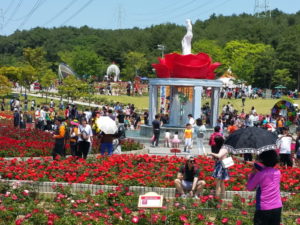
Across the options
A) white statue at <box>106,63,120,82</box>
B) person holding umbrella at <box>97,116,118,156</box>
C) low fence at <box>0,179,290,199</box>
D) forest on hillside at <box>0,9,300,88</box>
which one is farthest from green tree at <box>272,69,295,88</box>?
low fence at <box>0,179,290,199</box>

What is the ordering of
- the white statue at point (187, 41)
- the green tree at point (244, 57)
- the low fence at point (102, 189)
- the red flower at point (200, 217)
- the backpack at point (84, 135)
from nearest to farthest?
1. the red flower at point (200, 217)
2. the low fence at point (102, 189)
3. the backpack at point (84, 135)
4. the white statue at point (187, 41)
5. the green tree at point (244, 57)

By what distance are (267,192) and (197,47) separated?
65.9 meters

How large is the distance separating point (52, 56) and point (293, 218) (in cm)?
9716

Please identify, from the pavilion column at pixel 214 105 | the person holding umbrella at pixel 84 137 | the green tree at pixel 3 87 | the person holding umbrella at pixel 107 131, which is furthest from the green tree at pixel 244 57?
the person holding umbrella at pixel 84 137

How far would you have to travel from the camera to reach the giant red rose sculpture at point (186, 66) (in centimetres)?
2450

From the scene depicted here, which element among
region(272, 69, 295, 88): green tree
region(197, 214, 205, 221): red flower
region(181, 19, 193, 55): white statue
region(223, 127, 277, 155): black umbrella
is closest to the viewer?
region(223, 127, 277, 155): black umbrella

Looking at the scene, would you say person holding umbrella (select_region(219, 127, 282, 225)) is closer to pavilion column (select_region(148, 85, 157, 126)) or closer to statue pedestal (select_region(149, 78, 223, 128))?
statue pedestal (select_region(149, 78, 223, 128))

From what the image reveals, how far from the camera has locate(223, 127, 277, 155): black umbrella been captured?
25.5 feet

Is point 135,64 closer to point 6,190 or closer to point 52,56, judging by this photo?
point 52,56

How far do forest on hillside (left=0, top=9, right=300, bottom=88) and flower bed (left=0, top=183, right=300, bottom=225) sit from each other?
48055 mm

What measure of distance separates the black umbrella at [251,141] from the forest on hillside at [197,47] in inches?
1960

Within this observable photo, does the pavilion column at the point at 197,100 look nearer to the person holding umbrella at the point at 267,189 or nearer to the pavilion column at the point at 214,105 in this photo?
the pavilion column at the point at 214,105

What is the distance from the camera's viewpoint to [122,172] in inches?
484

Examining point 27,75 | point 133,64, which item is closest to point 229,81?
point 133,64
